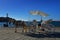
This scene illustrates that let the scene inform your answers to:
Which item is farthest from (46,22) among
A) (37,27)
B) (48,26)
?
(37,27)

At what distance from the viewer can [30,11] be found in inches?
608

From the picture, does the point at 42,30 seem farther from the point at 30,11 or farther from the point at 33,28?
the point at 30,11

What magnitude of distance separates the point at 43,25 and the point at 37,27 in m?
1.04

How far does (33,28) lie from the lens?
1538 cm

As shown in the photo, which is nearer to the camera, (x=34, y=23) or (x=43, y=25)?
(x=43, y=25)

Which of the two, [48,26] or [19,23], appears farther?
[19,23]

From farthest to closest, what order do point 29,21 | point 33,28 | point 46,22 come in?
point 29,21 < point 33,28 < point 46,22

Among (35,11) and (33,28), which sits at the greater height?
(35,11)

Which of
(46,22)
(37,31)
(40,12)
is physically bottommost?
(37,31)

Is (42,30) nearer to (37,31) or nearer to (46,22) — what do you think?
(37,31)

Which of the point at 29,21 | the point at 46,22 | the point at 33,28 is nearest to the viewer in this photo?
the point at 46,22

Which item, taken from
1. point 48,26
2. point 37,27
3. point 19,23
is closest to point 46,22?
point 48,26

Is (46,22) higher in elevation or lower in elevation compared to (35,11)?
lower

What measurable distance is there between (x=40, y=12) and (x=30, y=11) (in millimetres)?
1264
